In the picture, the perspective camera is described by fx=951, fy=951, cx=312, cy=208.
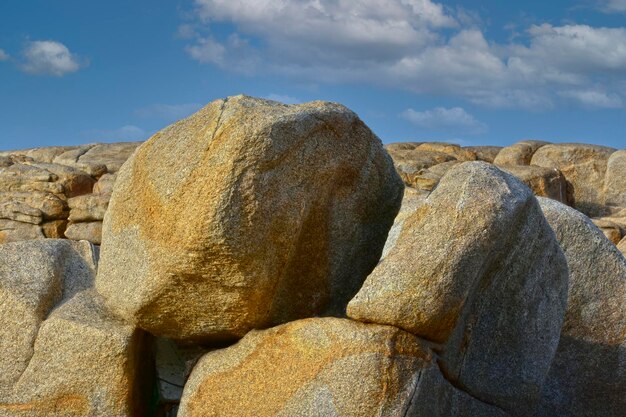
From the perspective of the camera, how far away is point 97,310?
28.1 feet

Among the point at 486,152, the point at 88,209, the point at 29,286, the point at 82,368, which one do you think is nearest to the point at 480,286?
the point at 82,368

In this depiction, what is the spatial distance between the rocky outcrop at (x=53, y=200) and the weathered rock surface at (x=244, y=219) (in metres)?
20.4

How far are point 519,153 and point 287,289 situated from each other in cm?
3239

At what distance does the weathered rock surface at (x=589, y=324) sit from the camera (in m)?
9.83

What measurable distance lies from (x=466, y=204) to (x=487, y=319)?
4.50 feet

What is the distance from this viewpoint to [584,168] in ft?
119

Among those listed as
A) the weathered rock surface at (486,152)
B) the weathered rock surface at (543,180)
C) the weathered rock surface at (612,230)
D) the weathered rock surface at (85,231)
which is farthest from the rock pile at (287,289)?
the weathered rock surface at (486,152)

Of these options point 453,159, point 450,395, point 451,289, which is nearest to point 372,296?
point 451,289

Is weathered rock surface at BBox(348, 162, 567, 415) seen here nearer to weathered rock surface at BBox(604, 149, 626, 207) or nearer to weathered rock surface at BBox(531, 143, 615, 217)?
weathered rock surface at BBox(531, 143, 615, 217)

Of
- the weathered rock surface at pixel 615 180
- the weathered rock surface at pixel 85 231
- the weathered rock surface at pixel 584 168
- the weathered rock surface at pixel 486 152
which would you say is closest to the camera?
the weathered rock surface at pixel 85 231

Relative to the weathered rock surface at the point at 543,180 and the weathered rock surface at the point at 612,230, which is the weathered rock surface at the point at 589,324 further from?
the weathered rock surface at the point at 543,180

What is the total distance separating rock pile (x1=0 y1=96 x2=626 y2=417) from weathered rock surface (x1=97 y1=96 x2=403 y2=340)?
17 millimetres

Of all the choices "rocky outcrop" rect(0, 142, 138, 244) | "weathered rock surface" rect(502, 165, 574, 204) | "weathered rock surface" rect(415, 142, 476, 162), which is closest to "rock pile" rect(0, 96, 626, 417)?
"rocky outcrop" rect(0, 142, 138, 244)

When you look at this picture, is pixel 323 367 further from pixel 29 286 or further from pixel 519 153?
pixel 519 153
